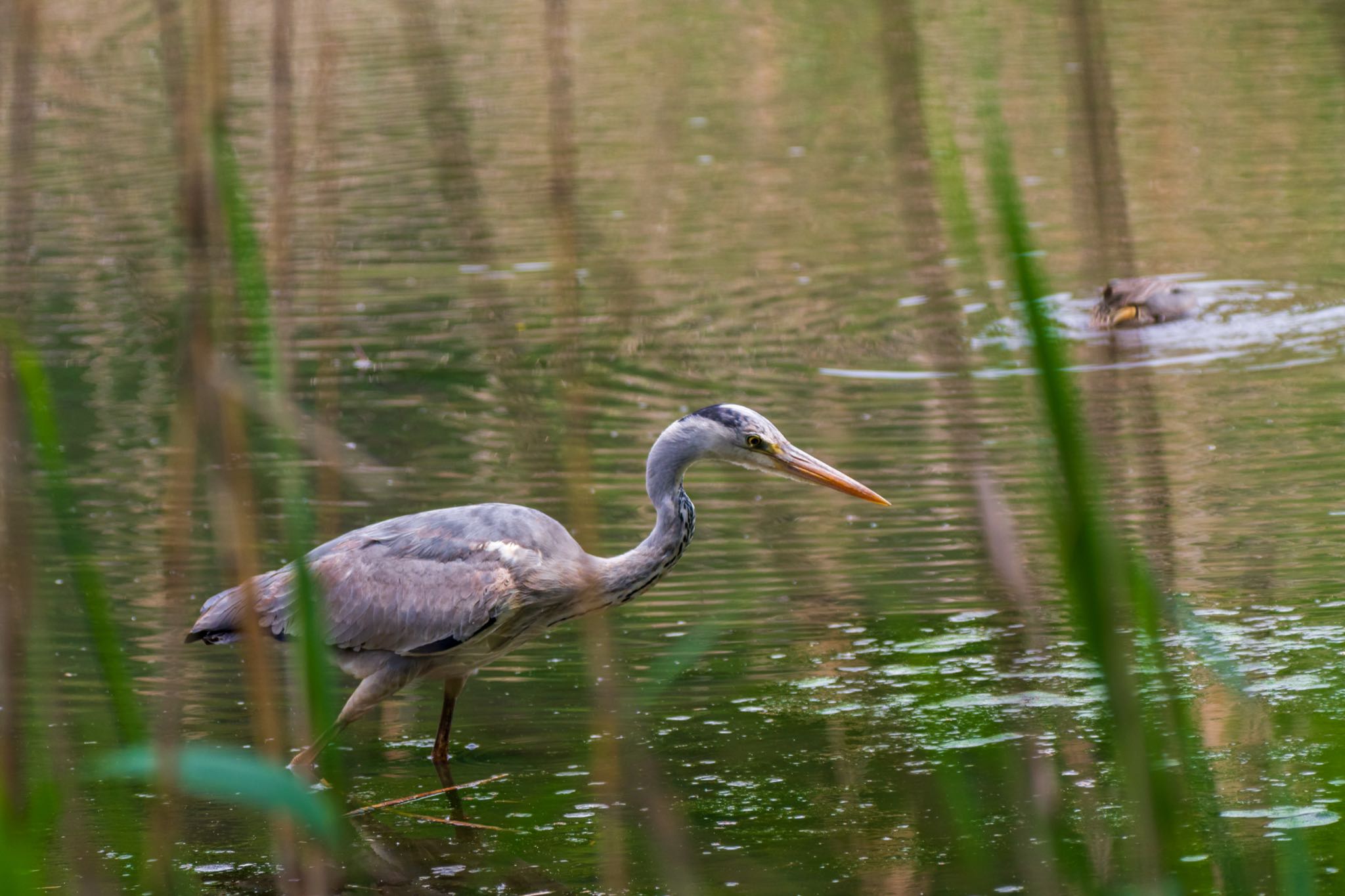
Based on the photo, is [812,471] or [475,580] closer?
[475,580]

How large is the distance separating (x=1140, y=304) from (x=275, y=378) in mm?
9301

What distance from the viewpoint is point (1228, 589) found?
7188 millimetres

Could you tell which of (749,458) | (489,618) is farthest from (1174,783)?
(489,618)

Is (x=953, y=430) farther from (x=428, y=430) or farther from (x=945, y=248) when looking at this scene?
(x=945, y=248)

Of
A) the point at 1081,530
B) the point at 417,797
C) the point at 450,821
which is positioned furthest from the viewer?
the point at 450,821

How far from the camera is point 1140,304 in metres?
11.4

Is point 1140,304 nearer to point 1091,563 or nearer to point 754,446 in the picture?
point 754,446

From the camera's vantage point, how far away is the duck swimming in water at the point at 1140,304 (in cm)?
1127

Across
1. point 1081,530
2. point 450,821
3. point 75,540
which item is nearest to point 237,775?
point 75,540

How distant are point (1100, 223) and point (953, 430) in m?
0.89

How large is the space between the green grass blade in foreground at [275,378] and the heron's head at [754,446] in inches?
133

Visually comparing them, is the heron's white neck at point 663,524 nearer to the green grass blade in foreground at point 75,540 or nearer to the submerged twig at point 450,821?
the submerged twig at point 450,821

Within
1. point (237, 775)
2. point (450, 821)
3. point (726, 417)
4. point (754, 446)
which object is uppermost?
point (237, 775)

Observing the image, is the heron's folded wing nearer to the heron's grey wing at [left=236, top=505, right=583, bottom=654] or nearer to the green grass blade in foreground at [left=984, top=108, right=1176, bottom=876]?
the heron's grey wing at [left=236, top=505, right=583, bottom=654]
